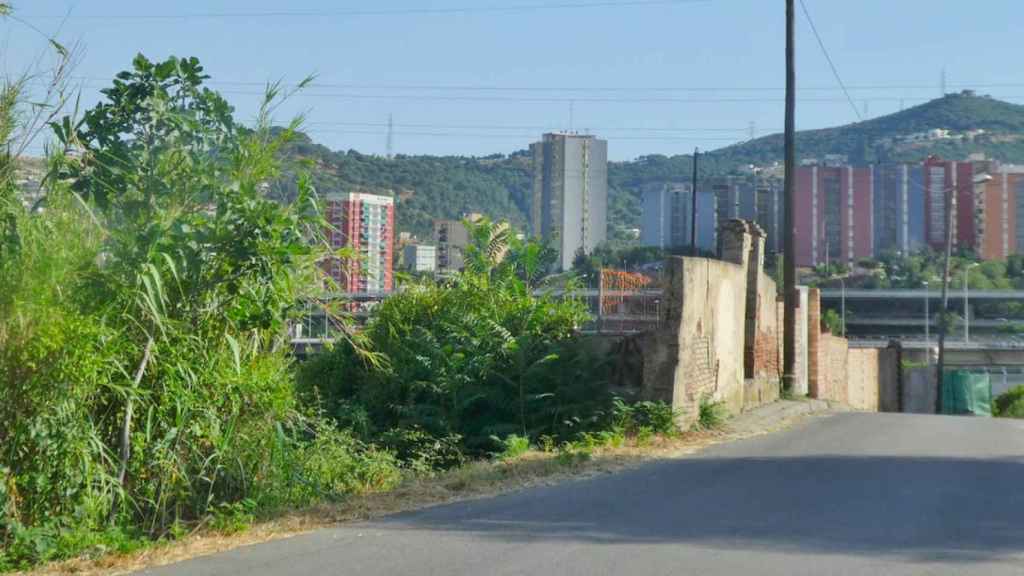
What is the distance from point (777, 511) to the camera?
9.73 m

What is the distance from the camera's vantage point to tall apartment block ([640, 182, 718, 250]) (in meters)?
68.6

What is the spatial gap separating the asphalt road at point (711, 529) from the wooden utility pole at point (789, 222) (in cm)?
1064

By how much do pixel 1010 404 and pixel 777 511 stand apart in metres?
38.5

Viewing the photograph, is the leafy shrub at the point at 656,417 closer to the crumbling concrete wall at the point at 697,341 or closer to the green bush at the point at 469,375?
the crumbling concrete wall at the point at 697,341

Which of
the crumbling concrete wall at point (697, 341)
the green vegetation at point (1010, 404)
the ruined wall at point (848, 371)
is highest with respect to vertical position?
the crumbling concrete wall at point (697, 341)

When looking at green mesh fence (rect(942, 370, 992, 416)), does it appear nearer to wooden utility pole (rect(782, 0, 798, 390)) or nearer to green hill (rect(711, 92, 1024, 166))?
wooden utility pole (rect(782, 0, 798, 390))

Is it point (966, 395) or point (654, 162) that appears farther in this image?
point (654, 162)

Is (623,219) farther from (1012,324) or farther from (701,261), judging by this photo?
(701,261)

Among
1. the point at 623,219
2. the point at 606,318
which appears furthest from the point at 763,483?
the point at 623,219

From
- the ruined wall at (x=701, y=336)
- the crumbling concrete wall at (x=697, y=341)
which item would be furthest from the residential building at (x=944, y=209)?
the crumbling concrete wall at (x=697, y=341)

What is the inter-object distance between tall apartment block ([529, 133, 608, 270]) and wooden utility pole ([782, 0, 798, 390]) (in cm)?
4237

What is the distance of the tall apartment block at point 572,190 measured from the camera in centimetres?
6981

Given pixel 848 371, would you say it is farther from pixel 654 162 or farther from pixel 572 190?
pixel 654 162

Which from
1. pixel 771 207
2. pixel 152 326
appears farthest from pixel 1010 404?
pixel 152 326
